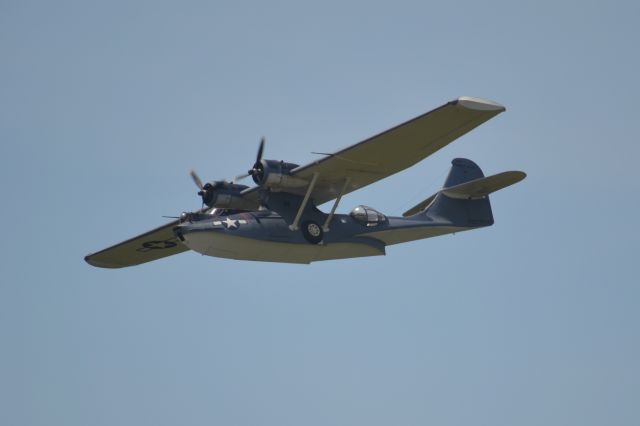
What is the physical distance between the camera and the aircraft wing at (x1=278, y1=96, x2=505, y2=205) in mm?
25781

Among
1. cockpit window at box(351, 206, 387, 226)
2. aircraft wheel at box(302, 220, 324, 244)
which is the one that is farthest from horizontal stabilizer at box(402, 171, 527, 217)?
aircraft wheel at box(302, 220, 324, 244)

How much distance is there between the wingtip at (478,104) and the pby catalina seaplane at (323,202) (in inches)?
0.9

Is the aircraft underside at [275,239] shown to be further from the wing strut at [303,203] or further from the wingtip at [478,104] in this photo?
the wingtip at [478,104]

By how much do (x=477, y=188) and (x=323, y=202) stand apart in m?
5.03

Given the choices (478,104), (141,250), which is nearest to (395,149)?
(478,104)

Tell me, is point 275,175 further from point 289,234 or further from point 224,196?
point 224,196

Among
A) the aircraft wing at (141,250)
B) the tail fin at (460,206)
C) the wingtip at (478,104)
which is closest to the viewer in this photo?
the wingtip at (478,104)

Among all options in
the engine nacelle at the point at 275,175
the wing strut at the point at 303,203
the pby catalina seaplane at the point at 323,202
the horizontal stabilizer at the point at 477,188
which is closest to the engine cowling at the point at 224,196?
the pby catalina seaplane at the point at 323,202

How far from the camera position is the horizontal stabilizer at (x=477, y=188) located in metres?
30.3

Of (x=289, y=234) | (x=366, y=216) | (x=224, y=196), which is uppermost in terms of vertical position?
(x=224, y=196)

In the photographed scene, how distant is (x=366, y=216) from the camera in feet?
99.0

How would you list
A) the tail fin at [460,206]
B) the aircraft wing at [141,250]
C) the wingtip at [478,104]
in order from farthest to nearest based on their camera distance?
the aircraft wing at [141,250] < the tail fin at [460,206] < the wingtip at [478,104]

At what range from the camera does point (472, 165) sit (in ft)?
114

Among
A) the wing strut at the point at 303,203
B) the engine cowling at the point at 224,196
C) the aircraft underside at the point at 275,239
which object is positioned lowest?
the aircraft underside at the point at 275,239
